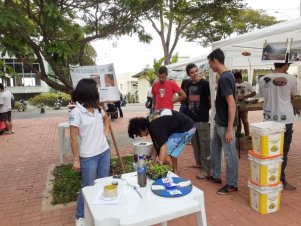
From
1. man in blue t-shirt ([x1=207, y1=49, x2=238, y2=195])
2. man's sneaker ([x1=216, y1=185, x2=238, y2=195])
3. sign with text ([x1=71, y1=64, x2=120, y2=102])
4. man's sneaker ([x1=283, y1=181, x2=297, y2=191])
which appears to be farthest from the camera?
sign with text ([x1=71, y1=64, x2=120, y2=102])

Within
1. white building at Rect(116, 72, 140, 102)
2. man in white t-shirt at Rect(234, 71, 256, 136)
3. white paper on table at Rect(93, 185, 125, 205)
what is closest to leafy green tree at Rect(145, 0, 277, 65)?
man in white t-shirt at Rect(234, 71, 256, 136)

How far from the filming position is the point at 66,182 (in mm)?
4820

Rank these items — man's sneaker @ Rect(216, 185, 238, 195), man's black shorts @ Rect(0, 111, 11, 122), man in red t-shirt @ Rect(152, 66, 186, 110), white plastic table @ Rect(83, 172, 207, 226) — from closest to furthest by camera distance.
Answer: white plastic table @ Rect(83, 172, 207, 226), man's sneaker @ Rect(216, 185, 238, 195), man in red t-shirt @ Rect(152, 66, 186, 110), man's black shorts @ Rect(0, 111, 11, 122)

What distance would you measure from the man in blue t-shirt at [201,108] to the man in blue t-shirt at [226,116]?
1.54 feet

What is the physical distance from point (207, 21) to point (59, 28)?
473 inches

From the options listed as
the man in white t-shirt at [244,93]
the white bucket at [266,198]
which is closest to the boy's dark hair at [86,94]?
the white bucket at [266,198]

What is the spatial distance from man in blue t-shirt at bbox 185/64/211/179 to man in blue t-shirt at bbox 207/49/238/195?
47cm

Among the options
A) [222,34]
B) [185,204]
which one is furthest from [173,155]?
[222,34]

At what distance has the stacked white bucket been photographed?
3.34m

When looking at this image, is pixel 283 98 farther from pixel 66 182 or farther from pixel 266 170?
pixel 66 182

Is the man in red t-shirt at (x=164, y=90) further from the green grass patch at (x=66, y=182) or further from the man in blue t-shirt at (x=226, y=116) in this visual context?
the man in blue t-shirt at (x=226, y=116)

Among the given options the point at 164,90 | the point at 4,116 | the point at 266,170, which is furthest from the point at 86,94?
the point at 4,116

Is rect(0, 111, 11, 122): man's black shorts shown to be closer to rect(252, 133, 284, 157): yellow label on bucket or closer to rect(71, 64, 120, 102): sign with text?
rect(71, 64, 120, 102): sign with text

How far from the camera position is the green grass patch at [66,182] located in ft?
13.7
